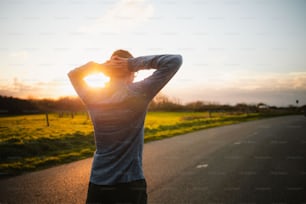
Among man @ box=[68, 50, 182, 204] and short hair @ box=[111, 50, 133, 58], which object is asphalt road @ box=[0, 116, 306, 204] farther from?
short hair @ box=[111, 50, 133, 58]

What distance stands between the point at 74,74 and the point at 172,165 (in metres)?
7.08

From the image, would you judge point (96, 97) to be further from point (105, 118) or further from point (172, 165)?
point (172, 165)

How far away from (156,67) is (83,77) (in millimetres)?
612

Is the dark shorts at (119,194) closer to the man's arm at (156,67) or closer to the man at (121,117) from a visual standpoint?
the man at (121,117)

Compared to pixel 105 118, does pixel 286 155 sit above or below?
below

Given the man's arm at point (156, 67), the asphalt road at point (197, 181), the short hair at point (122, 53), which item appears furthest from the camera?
the asphalt road at point (197, 181)

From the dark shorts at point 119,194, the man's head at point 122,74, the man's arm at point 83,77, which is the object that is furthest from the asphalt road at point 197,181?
the man's head at point 122,74

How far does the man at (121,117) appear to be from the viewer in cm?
187

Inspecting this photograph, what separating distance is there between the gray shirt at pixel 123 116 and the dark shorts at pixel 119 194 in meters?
0.04

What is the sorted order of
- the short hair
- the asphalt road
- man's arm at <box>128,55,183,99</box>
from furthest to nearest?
the asphalt road → the short hair → man's arm at <box>128,55,183,99</box>

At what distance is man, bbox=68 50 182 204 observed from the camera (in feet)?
6.12

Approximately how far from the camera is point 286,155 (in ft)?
35.2

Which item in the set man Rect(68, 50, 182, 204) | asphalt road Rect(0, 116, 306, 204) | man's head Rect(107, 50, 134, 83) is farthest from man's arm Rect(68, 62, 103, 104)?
asphalt road Rect(0, 116, 306, 204)

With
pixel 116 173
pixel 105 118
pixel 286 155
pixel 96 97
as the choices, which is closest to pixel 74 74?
pixel 96 97
